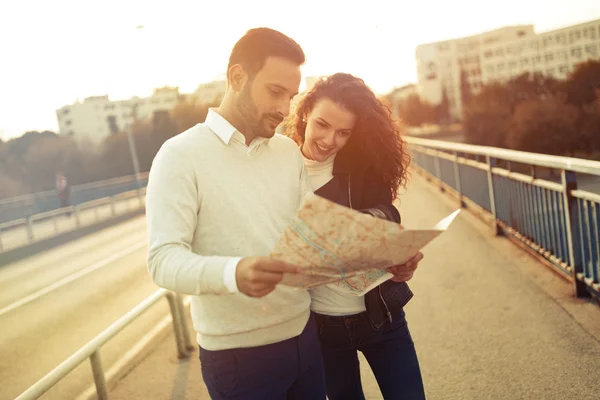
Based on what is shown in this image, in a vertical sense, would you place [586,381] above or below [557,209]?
below

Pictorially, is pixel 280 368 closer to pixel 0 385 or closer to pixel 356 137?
pixel 356 137

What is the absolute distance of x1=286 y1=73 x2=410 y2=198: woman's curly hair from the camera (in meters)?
2.44

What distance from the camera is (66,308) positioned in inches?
359

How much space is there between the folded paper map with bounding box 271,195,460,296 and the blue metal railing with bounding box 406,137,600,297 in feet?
9.32

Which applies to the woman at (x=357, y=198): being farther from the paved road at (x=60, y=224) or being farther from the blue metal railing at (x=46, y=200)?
the blue metal railing at (x=46, y=200)

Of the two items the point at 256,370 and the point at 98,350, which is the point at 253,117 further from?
the point at 98,350

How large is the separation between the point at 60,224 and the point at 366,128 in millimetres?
20671

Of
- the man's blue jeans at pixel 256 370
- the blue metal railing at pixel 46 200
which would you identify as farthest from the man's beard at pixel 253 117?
the blue metal railing at pixel 46 200

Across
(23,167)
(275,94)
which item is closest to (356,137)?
(275,94)

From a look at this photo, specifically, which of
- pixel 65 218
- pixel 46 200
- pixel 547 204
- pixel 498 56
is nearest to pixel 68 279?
pixel 547 204

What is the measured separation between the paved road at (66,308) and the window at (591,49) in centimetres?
10901

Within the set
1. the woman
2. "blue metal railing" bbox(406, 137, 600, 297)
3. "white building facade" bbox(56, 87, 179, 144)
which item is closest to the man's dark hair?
the woman

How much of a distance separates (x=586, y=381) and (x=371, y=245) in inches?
96.9

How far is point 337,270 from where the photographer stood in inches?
62.5
